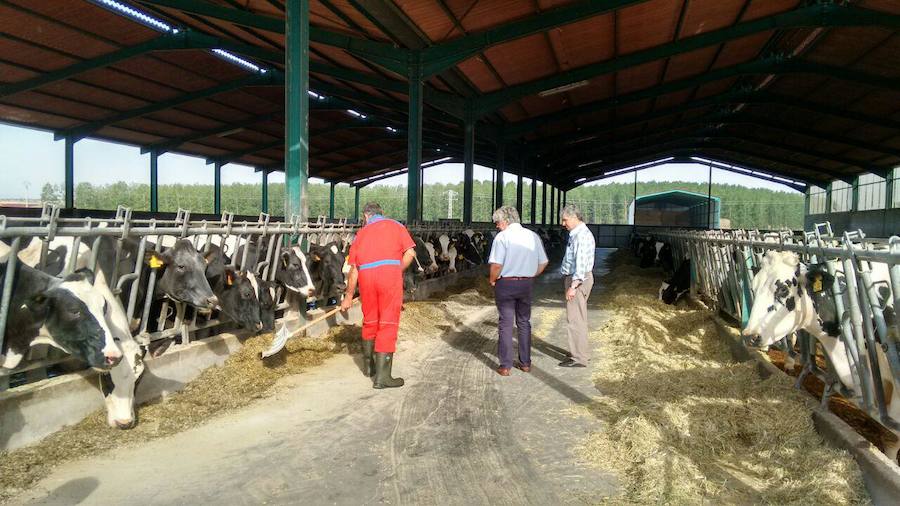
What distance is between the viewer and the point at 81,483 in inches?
145

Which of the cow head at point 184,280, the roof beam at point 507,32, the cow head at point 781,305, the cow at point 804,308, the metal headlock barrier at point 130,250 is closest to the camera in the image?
the metal headlock barrier at point 130,250

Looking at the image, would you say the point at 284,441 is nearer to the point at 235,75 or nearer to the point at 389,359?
the point at 389,359

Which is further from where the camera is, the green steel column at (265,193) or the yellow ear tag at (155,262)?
the green steel column at (265,193)

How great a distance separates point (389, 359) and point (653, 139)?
3049cm

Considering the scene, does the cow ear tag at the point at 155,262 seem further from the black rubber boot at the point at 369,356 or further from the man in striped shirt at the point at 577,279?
the man in striped shirt at the point at 577,279

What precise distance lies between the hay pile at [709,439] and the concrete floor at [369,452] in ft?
0.86

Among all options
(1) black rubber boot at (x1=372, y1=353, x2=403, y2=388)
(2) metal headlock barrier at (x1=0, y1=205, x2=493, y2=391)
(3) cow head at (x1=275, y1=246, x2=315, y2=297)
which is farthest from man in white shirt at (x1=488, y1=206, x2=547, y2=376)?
(2) metal headlock barrier at (x1=0, y1=205, x2=493, y2=391)

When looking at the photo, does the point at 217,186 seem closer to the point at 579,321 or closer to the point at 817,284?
the point at 579,321

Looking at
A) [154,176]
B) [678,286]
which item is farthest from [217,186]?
[678,286]

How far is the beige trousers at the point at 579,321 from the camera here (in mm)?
6844

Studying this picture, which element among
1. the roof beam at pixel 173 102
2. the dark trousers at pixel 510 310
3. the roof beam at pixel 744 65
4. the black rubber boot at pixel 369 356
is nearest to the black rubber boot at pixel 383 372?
the black rubber boot at pixel 369 356

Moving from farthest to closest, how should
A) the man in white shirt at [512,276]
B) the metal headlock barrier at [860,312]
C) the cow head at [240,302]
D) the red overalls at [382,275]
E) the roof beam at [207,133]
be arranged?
the roof beam at [207,133] → the man in white shirt at [512,276] → the cow head at [240,302] → the red overalls at [382,275] → the metal headlock barrier at [860,312]

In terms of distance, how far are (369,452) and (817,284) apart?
A: 3.48 metres

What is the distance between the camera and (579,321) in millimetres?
6938
